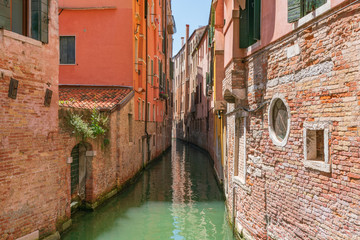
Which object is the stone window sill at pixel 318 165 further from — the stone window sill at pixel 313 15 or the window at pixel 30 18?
the window at pixel 30 18

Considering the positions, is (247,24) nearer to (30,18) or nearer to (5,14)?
(30,18)

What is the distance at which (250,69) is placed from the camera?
22.1ft

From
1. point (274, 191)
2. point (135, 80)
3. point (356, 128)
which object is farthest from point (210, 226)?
point (135, 80)

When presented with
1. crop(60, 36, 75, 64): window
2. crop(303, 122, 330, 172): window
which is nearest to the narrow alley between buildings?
crop(303, 122, 330, 172): window

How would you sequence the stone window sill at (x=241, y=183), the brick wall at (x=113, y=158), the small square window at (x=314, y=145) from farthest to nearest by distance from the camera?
1. the brick wall at (x=113, y=158)
2. the stone window sill at (x=241, y=183)
3. the small square window at (x=314, y=145)

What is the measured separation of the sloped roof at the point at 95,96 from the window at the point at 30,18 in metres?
3.83

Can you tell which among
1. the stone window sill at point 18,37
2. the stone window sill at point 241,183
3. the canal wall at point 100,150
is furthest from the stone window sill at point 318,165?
the canal wall at point 100,150

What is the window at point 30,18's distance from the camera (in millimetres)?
6203

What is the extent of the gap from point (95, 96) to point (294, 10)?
9285 millimetres

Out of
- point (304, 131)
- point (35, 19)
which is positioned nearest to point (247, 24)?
point (304, 131)

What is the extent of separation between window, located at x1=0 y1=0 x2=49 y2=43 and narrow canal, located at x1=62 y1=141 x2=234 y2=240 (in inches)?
182

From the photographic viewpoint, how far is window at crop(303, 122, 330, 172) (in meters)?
4.21

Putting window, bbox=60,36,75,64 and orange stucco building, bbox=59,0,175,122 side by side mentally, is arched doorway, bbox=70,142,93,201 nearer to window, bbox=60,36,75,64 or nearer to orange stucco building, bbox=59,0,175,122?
orange stucco building, bbox=59,0,175,122

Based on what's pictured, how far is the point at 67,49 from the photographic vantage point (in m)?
14.0
